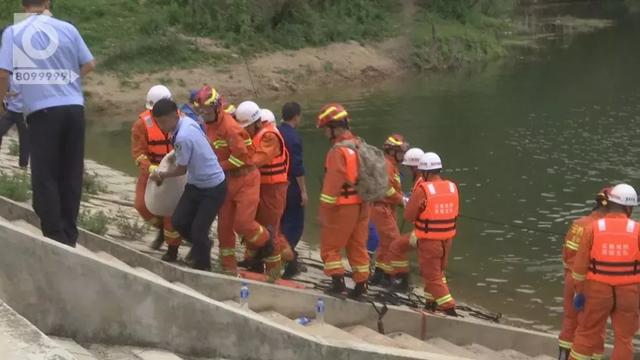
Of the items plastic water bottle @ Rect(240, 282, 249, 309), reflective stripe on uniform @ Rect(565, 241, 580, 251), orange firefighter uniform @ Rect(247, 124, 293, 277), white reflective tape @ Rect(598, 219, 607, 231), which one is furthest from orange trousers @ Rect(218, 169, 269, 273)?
white reflective tape @ Rect(598, 219, 607, 231)

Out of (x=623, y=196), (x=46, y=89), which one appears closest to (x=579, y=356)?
(x=623, y=196)

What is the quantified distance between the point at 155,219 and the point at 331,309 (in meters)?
2.02

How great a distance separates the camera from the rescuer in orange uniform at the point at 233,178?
27.6ft

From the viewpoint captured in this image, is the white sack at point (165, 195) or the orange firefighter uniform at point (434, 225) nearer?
the white sack at point (165, 195)

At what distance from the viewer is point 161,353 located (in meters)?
5.81

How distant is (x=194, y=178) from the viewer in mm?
7918

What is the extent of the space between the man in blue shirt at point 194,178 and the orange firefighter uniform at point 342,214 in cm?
97

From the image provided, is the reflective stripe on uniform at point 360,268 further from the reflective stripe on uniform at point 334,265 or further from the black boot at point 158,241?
the black boot at point 158,241

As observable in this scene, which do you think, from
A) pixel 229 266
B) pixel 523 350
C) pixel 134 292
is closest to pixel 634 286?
pixel 523 350

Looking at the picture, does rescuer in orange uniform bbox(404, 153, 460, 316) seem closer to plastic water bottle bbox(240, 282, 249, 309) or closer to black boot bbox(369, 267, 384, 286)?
black boot bbox(369, 267, 384, 286)

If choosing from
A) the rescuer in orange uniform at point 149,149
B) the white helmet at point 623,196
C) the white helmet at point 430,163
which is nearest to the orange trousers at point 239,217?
the rescuer in orange uniform at point 149,149

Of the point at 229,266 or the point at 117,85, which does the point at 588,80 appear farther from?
the point at 229,266

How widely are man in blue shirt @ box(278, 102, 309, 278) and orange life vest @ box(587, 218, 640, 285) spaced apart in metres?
3.15

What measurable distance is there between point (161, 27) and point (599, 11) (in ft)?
137
